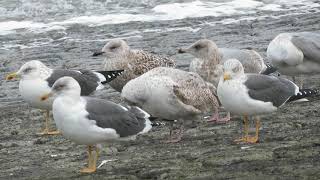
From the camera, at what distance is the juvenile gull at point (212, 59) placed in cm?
943

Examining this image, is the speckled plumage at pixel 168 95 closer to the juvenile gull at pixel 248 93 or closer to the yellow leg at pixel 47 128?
the juvenile gull at pixel 248 93

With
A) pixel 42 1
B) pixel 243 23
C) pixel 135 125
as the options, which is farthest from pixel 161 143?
pixel 42 1

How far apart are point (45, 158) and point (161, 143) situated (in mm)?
1160

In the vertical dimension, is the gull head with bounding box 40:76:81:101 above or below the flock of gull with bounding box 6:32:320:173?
above

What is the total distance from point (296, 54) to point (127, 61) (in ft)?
7.07

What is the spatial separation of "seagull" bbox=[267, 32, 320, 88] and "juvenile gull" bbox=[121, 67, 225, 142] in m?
2.14

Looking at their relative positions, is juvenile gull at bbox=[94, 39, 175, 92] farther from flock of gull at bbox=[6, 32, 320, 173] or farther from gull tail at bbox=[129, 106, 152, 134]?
gull tail at bbox=[129, 106, 152, 134]

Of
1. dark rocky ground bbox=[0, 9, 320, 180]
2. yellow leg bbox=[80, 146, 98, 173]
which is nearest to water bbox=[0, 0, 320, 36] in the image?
dark rocky ground bbox=[0, 9, 320, 180]

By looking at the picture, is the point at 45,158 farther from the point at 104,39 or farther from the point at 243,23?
the point at 243,23

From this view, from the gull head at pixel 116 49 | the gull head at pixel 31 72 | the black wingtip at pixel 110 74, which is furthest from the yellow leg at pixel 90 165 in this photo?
the gull head at pixel 116 49

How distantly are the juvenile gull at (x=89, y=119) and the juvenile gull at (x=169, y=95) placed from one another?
72cm

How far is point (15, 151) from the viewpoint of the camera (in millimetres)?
7793

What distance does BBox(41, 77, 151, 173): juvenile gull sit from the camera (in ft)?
21.2

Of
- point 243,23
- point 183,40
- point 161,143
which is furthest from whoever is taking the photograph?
point 243,23
